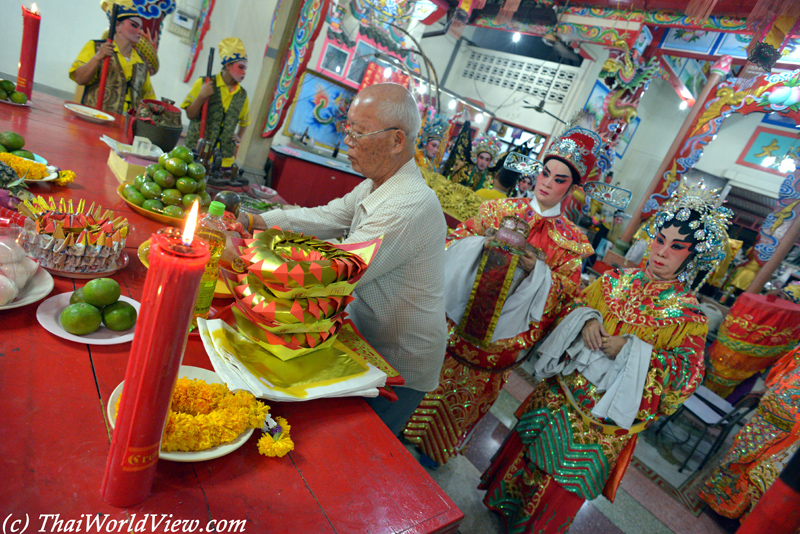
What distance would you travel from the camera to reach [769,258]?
4371mm

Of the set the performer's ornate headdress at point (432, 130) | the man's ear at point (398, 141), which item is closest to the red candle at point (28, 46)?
the man's ear at point (398, 141)

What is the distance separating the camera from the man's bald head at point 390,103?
1261mm

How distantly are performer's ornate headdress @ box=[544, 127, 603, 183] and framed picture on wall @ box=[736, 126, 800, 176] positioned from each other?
7.57 meters

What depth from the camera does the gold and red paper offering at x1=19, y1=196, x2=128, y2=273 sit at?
3.26 feet

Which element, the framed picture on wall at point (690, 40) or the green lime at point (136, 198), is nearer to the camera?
the green lime at point (136, 198)

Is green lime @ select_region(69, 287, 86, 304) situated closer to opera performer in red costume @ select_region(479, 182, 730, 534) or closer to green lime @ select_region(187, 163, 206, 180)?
green lime @ select_region(187, 163, 206, 180)

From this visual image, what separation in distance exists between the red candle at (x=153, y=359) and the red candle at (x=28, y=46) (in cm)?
223

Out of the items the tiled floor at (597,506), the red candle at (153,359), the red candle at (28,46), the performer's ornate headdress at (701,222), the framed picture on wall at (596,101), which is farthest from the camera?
the framed picture on wall at (596,101)

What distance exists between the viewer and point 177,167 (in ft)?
4.95

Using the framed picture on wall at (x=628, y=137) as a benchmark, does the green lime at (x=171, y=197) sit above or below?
below

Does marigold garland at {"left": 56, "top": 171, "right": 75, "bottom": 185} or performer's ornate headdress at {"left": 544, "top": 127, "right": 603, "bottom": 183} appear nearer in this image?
marigold garland at {"left": 56, "top": 171, "right": 75, "bottom": 185}

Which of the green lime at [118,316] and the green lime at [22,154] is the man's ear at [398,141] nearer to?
the green lime at [118,316]

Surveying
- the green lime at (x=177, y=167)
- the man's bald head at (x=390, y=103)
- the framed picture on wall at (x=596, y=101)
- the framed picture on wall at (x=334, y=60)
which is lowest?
the green lime at (x=177, y=167)

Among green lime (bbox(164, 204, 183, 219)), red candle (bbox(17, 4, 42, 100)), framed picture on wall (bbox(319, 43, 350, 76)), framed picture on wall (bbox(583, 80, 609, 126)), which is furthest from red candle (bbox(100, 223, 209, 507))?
framed picture on wall (bbox(583, 80, 609, 126))
